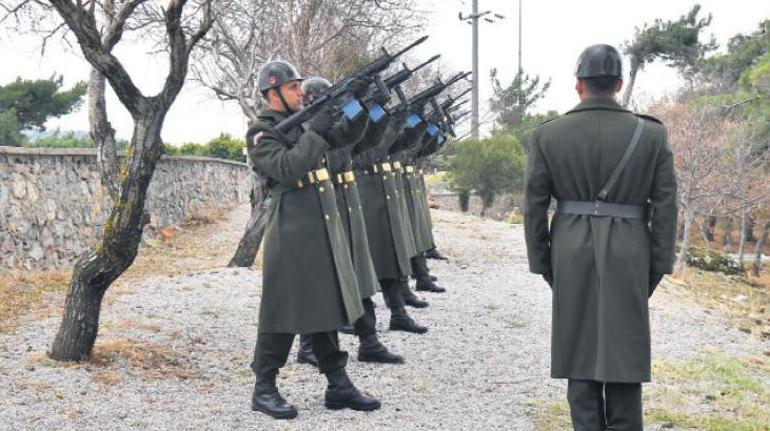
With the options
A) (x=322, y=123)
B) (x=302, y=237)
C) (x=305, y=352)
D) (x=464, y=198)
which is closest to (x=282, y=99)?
(x=322, y=123)

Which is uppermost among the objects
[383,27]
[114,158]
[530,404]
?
[383,27]

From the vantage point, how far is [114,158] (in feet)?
35.4

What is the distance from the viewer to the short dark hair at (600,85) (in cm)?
441

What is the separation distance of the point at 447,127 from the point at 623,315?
760cm

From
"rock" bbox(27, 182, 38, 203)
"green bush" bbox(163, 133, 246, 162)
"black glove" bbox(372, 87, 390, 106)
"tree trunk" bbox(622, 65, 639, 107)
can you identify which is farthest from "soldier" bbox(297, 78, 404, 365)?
"tree trunk" bbox(622, 65, 639, 107)

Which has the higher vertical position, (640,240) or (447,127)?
(447,127)

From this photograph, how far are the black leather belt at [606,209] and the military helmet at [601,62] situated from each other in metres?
0.58

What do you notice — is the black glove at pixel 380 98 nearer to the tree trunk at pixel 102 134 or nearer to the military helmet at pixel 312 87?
the military helmet at pixel 312 87

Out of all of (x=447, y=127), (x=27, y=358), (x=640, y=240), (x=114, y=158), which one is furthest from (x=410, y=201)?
(x=640, y=240)

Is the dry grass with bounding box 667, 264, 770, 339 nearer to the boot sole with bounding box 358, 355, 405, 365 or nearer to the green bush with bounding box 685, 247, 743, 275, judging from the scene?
the green bush with bounding box 685, 247, 743, 275

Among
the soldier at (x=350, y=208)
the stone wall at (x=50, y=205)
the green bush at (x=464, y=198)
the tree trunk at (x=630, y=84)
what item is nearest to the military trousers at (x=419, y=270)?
the soldier at (x=350, y=208)

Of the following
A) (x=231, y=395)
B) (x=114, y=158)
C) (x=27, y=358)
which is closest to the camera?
(x=231, y=395)

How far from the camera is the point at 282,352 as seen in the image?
5.48m

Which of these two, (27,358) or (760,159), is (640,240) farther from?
(760,159)
